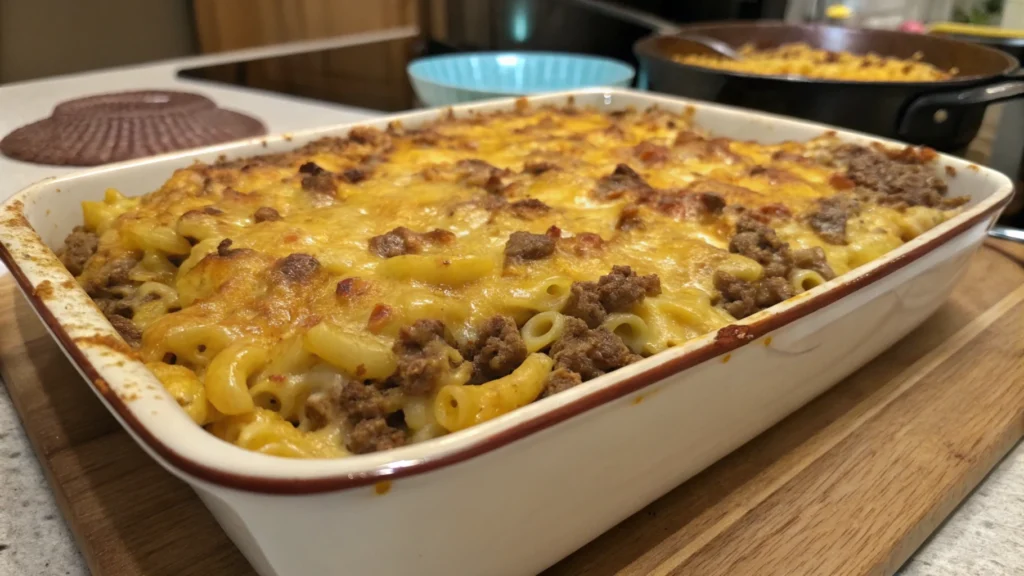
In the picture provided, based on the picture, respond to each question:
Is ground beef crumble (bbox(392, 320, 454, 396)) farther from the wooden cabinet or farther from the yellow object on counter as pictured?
the wooden cabinet

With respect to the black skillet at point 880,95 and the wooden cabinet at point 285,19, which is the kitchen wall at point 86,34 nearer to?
the wooden cabinet at point 285,19

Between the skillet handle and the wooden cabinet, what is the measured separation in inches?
148

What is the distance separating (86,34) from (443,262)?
20.4ft

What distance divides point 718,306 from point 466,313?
42 centimetres

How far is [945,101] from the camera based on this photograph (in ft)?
6.32

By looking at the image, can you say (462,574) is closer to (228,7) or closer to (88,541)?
(88,541)

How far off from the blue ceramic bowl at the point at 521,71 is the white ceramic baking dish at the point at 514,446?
1795mm

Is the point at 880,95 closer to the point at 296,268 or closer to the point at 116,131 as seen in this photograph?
the point at 296,268

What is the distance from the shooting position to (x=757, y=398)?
1146 mm

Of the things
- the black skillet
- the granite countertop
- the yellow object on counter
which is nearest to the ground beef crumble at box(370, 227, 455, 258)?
the granite countertop

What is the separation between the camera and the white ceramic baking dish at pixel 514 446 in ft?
2.38

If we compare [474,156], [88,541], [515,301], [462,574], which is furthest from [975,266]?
[88,541]

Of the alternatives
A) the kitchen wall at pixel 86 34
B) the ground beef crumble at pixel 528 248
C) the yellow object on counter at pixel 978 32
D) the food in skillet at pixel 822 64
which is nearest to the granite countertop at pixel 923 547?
the ground beef crumble at pixel 528 248

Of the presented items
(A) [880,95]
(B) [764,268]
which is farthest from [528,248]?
(A) [880,95]
